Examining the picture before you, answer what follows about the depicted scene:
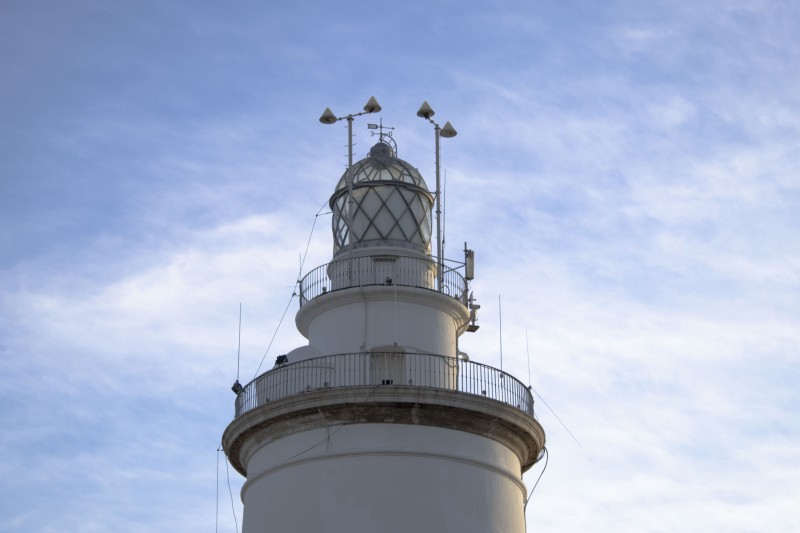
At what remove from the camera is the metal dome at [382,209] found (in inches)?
1275

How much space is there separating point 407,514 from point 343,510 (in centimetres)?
130

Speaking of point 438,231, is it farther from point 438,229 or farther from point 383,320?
point 383,320

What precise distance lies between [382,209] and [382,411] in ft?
18.5

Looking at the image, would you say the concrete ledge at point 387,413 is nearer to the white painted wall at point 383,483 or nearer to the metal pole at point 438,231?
the white painted wall at point 383,483

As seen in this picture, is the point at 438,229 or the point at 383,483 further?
the point at 438,229

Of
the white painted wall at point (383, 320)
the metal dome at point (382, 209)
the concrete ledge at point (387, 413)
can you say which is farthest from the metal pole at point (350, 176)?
the concrete ledge at point (387, 413)

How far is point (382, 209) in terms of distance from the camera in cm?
3250

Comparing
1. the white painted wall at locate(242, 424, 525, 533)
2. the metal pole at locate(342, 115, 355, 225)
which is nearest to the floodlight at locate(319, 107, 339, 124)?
the metal pole at locate(342, 115, 355, 225)

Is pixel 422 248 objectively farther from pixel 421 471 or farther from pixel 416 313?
pixel 421 471

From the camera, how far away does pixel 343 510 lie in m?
28.2

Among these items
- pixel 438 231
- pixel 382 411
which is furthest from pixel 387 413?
pixel 438 231

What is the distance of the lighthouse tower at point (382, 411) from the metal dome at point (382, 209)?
3 cm

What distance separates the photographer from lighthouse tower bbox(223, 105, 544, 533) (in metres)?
28.5

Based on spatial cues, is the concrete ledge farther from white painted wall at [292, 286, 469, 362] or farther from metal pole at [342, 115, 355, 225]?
metal pole at [342, 115, 355, 225]
